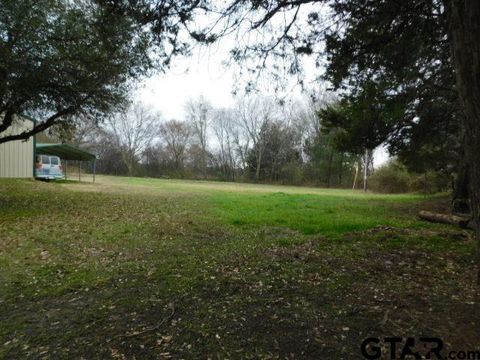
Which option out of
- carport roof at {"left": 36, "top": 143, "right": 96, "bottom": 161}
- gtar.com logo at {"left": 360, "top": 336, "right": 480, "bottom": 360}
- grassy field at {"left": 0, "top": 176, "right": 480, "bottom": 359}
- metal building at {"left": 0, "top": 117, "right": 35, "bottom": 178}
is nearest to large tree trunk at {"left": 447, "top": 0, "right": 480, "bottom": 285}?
gtar.com logo at {"left": 360, "top": 336, "right": 480, "bottom": 360}

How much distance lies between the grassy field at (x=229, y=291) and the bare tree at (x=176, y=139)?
47788 mm

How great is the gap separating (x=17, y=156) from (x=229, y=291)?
72.5 ft

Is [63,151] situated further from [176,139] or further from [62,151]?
[176,139]

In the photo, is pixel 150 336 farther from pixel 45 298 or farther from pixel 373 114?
pixel 373 114

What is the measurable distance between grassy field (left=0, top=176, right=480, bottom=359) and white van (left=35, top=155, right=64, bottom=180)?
58.9 ft

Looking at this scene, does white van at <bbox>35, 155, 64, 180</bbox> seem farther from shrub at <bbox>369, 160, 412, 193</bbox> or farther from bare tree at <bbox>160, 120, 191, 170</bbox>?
bare tree at <bbox>160, 120, 191, 170</bbox>

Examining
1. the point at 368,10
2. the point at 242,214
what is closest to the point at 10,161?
the point at 242,214

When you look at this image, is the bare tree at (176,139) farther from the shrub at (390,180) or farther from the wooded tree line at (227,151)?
the shrub at (390,180)

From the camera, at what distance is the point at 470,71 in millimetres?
2811

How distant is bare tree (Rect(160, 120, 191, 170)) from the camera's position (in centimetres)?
5472

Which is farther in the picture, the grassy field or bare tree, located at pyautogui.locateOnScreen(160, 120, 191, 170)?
bare tree, located at pyautogui.locateOnScreen(160, 120, 191, 170)

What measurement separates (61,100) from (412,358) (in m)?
10.6

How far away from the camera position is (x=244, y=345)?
2824 mm

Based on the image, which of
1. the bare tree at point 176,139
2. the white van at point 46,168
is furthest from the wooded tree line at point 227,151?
the white van at point 46,168
